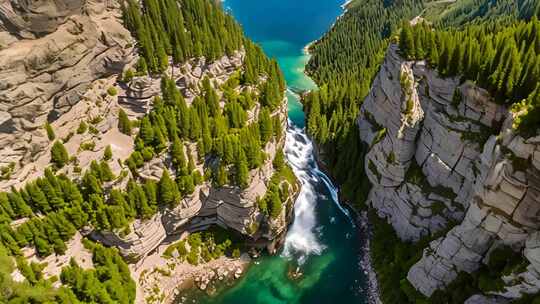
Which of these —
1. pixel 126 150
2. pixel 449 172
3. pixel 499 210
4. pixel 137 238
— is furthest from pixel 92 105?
pixel 499 210

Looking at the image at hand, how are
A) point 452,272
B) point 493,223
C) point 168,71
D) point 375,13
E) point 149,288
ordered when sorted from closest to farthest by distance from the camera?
1. point 493,223
2. point 452,272
3. point 149,288
4. point 168,71
5. point 375,13

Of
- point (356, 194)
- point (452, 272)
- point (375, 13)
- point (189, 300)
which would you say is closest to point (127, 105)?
point (189, 300)

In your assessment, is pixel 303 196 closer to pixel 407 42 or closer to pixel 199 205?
pixel 199 205

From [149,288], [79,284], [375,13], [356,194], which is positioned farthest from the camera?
[375,13]

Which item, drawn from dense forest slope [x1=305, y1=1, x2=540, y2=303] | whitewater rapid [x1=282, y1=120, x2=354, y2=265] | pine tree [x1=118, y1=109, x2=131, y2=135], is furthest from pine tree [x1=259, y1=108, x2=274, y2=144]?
pine tree [x1=118, y1=109, x2=131, y2=135]

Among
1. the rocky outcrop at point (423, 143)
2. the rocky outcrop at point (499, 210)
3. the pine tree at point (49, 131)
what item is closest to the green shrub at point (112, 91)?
the pine tree at point (49, 131)

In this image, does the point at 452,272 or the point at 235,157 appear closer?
the point at 452,272

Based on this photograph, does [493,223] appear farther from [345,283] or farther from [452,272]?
[345,283]
